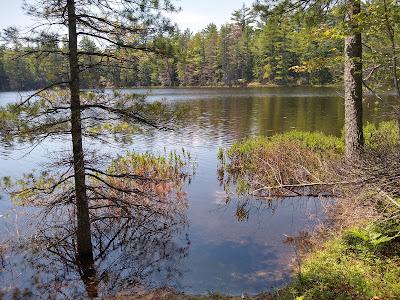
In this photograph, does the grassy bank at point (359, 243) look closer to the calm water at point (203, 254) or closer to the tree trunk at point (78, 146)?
the calm water at point (203, 254)

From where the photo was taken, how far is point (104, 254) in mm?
9109

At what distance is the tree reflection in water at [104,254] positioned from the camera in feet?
25.6

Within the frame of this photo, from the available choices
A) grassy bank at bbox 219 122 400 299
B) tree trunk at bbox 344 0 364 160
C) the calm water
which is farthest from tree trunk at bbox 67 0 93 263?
tree trunk at bbox 344 0 364 160

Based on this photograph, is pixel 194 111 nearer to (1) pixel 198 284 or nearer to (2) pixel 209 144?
(2) pixel 209 144

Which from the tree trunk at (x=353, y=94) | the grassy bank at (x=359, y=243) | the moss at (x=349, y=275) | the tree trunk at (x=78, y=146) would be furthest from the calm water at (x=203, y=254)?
the tree trunk at (x=353, y=94)

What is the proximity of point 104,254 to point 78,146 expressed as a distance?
274 centimetres

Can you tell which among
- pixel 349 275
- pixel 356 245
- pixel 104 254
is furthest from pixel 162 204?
pixel 349 275

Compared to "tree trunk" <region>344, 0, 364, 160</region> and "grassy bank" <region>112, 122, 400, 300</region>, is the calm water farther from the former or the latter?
"tree trunk" <region>344, 0, 364, 160</region>

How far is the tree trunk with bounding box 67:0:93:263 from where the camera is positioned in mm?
7827

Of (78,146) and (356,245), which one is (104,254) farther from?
(356,245)

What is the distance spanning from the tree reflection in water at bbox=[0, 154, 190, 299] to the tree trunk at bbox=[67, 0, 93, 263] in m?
0.25

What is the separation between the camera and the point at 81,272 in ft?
27.3

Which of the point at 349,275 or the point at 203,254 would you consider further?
the point at 203,254

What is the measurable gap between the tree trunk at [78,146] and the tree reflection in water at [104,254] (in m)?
0.25
